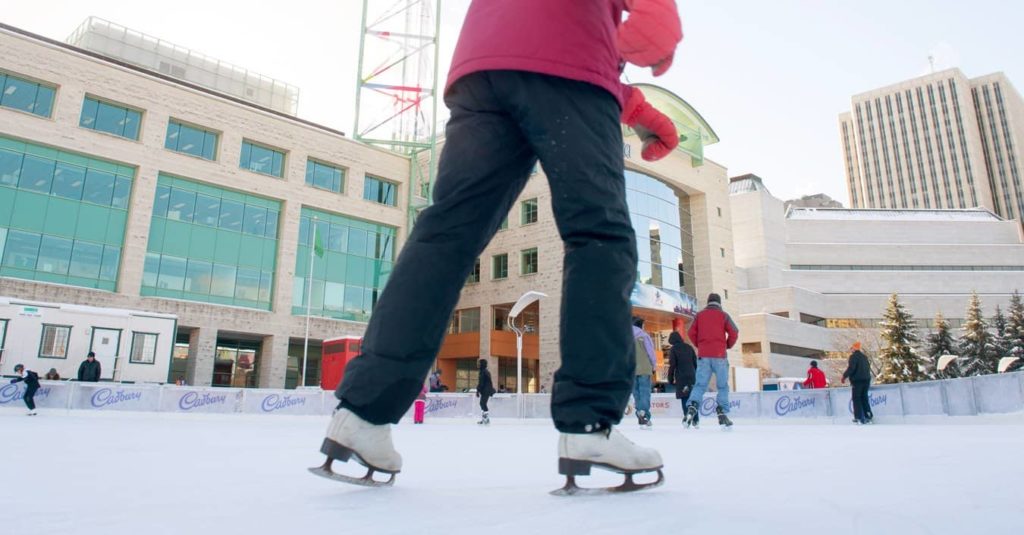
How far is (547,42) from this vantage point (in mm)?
1857

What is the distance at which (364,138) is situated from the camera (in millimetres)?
34969

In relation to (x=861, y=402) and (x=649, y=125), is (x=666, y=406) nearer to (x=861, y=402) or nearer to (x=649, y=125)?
(x=861, y=402)

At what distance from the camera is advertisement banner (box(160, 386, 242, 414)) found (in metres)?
15.1

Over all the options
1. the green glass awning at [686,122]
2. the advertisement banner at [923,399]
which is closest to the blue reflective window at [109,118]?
the green glass awning at [686,122]

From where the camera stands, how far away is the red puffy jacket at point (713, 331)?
8155 mm

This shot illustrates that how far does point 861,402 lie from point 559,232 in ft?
39.9

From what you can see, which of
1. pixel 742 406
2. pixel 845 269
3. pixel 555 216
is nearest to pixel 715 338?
pixel 555 216

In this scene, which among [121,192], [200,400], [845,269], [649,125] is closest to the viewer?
[649,125]

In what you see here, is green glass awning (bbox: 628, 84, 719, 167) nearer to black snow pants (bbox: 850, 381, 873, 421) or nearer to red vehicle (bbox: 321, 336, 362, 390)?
red vehicle (bbox: 321, 336, 362, 390)

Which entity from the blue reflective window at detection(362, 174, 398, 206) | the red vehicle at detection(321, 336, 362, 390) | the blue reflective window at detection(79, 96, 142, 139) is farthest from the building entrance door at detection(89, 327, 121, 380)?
the blue reflective window at detection(362, 174, 398, 206)

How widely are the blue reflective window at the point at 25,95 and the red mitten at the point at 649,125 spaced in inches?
1185

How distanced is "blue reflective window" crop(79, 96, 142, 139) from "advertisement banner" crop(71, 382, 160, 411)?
16703 mm

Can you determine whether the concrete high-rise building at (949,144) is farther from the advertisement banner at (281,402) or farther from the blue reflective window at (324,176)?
the advertisement banner at (281,402)

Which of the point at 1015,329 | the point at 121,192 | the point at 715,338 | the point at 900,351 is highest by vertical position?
the point at 121,192
